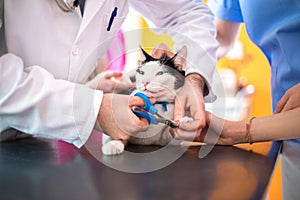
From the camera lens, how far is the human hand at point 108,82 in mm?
711

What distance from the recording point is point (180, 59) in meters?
0.63

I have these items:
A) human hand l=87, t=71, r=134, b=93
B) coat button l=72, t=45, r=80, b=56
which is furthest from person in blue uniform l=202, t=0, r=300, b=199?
coat button l=72, t=45, r=80, b=56

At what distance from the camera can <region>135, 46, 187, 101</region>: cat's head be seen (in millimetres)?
591

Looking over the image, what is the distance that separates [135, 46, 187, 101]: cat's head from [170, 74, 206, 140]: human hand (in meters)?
0.02

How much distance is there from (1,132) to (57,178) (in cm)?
27

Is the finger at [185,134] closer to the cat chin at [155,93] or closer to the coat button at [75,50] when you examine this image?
the cat chin at [155,93]

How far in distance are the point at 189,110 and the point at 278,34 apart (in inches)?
15.5

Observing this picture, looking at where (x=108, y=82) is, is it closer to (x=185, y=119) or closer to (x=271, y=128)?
(x=185, y=119)

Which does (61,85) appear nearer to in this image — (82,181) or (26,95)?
(26,95)

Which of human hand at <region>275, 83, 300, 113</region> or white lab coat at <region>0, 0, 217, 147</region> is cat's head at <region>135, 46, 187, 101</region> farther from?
human hand at <region>275, 83, 300, 113</region>

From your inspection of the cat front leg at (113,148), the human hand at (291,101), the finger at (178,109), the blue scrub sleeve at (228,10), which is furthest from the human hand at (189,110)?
the blue scrub sleeve at (228,10)

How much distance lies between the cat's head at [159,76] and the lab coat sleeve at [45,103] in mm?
83

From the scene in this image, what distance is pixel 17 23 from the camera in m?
0.65

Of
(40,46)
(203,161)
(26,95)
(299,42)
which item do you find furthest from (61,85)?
(299,42)
